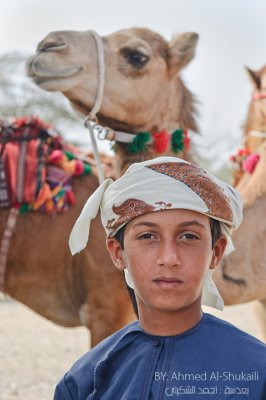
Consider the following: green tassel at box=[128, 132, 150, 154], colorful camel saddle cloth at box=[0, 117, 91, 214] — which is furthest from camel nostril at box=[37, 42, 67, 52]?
colorful camel saddle cloth at box=[0, 117, 91, 214]

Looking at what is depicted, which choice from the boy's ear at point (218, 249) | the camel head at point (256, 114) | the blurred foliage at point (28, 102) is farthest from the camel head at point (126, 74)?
the blurred foliage at point (28, 102)

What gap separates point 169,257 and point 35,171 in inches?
126

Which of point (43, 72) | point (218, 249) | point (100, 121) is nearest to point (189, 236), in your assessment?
point (218, 249)

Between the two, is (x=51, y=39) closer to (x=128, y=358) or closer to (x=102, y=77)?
(x=102, y=77)

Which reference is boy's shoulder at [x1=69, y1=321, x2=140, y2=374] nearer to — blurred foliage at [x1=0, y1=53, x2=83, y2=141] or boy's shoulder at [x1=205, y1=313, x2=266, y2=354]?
boy's shoulder at [x1=205, y1=313, x2=266, y2=354]

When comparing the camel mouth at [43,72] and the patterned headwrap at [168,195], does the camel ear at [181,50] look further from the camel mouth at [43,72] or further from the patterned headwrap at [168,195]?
the patterned headwrap at [168,195]

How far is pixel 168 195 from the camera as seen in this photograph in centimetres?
209

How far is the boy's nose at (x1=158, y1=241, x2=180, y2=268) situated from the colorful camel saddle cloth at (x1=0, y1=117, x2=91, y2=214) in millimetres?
3094

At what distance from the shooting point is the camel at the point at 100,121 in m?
4.20

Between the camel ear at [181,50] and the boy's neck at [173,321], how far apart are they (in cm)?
Result: 269

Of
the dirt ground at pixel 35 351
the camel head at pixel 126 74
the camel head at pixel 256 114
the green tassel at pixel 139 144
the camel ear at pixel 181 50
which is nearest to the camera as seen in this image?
the camel head at pixel 126 74

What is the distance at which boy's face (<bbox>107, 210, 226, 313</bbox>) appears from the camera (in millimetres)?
2025

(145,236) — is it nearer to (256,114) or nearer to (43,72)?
(43,72)

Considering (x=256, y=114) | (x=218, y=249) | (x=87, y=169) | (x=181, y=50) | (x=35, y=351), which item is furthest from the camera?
(x=35, y=351)
